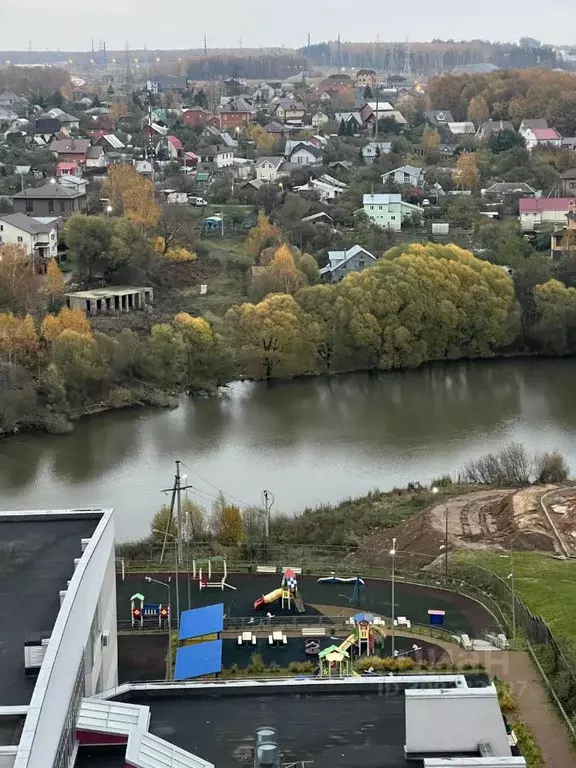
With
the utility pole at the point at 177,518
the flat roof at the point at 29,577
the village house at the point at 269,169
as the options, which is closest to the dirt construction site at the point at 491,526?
the utility pole at the point at 177,518

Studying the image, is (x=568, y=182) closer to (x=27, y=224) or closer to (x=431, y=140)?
(x=431, y=140)

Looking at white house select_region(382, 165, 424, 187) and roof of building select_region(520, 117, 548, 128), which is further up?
roof of building select_region(520, 117, 548, 128)

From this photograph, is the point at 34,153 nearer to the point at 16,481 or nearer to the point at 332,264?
the point at 332,264

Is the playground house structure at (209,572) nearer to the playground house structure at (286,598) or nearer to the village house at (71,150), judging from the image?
the playground house structure at (286,598)

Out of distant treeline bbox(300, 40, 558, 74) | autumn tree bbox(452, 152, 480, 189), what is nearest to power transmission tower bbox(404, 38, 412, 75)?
distant treeline bbox(300, 40, 558, 74)

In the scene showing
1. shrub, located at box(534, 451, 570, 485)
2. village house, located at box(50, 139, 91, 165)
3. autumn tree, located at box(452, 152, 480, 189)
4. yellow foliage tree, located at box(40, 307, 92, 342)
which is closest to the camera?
shrub, located at box(534, 451, 570, 485)

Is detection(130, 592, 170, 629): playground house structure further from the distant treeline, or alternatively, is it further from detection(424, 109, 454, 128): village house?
the distant treeline

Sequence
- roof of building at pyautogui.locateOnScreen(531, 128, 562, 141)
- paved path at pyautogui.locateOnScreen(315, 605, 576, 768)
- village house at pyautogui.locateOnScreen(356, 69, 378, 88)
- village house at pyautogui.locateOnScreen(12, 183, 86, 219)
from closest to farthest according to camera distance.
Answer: paved path at pyautogui.locateOnScreen(315, 605, 576, 768)
village house at pyautogui.locateOnScreen(12, 183, 86, 219)
roof of building at pyautogui.locateOnScreen(531, 128, 562, 141)
village house at pyautogui.locateOnScreen(356, 69, 378, 88)
